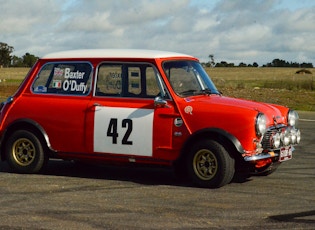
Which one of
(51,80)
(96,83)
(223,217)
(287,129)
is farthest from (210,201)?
(51,80)

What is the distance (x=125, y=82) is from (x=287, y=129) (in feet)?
7.31

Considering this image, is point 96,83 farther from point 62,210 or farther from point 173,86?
point 62,210

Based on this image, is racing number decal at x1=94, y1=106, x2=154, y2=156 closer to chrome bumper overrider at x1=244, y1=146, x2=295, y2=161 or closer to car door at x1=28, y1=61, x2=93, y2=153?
car door at x1=28, y1=61, x2=93, y2=153

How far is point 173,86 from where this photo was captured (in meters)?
8.54

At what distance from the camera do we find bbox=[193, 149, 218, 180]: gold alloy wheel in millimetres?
8141

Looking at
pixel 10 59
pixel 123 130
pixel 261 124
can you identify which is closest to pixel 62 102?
pixel 123 130

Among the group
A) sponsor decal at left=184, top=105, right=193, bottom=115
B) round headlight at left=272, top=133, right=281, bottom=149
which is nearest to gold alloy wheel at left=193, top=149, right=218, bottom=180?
sponsor decal at left=184, top=105, right=193, bottom=115

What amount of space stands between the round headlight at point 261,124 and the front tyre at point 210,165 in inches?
18.7

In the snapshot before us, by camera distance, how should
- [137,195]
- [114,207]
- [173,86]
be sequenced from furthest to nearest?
[173,86] → [137,195] → [114,207]

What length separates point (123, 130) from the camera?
8.55 meters

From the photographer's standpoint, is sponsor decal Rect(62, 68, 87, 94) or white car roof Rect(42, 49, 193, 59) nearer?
white car roof Rect(42, 49, 193, 59)

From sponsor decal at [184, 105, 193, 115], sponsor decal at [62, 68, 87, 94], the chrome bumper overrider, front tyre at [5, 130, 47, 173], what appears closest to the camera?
the chrome bumper overrider

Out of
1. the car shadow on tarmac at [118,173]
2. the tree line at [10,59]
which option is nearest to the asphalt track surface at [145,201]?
the car shadow on tarmac at [118,173]

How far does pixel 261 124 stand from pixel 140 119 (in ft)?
5.09
